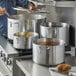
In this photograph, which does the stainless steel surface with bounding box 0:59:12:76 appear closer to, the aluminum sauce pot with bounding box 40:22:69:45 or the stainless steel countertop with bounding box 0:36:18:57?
the stainless steel countertop with bounding box 0:36:18:57

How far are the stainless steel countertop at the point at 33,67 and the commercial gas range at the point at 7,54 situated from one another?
0.22 feet

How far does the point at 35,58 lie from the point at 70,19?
48 centimetres

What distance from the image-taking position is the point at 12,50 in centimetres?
173

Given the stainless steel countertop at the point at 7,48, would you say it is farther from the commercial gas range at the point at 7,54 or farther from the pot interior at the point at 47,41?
the pot interior at the point at 47,41

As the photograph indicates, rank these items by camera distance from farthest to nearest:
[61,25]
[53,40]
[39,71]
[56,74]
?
[61,25]
[53,40]
[39,71]
[56,74]

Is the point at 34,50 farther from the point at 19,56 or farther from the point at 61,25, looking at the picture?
the point at 61,25

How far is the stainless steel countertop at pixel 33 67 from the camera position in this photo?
1382 millimetres

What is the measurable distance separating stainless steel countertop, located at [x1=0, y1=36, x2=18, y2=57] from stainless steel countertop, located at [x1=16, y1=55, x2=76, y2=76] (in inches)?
3.0

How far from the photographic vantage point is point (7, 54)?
167cm

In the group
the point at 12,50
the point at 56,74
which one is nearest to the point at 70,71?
the point at 56,74

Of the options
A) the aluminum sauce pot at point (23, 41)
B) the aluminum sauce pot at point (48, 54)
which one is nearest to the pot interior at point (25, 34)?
the aluminum sauce pot at point (23, 41)

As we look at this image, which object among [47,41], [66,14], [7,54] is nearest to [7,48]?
[7,54]

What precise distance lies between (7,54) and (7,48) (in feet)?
0.46

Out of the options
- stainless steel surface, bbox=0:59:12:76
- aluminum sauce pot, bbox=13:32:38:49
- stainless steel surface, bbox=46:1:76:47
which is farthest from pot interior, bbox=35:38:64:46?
stainless steel surface, bbox=0:59:12:76
